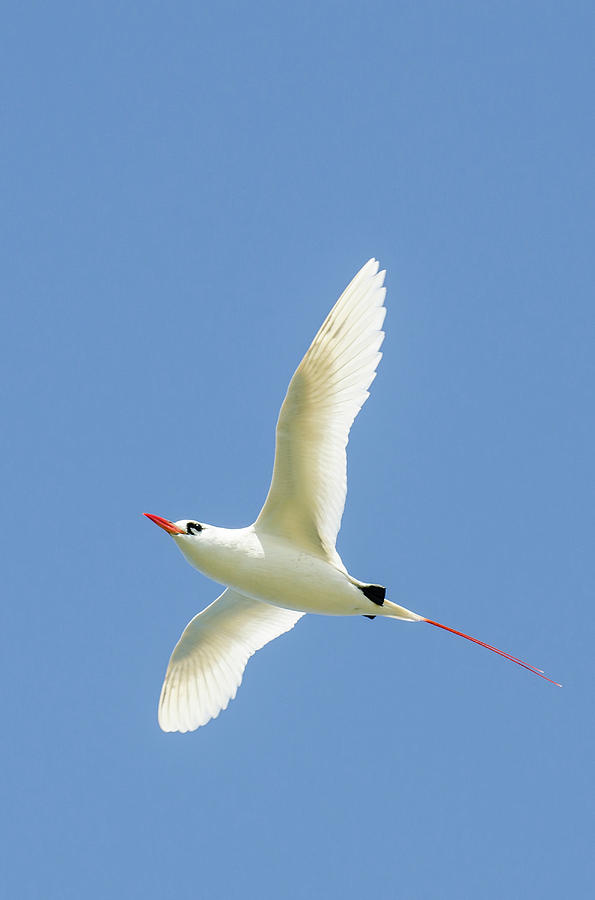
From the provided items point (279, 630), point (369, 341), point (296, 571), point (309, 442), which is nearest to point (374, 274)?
point (369, 341)

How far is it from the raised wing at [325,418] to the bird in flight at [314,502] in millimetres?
11

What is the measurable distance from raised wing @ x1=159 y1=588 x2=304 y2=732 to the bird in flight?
0.97m

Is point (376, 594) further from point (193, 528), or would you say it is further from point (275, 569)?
point (193, 528)

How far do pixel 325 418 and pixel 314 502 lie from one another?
3.34 feet

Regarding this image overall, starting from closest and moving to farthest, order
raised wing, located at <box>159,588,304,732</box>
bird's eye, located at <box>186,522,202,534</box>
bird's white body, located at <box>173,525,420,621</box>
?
1. bird's white body, located at <box>173,525,420,621</box>
2. bird's eye, located at <box>186,522,202,534</box>
3. raised wing, located at <box>159,588,304,732</box>

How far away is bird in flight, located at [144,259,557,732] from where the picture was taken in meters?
14.7

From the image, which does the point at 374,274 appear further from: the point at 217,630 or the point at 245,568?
the point at 217,630

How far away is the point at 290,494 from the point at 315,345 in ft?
5.72

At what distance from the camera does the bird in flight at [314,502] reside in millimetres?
14656

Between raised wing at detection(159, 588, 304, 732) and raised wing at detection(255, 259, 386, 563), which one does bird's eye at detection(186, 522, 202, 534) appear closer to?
raised wing at detection(255, 259, 386, 563)

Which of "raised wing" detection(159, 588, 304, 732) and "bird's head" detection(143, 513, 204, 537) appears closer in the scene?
"bird's head" detection(143, 513, 204, 537)

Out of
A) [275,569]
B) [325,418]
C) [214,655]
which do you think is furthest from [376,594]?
[214,655]

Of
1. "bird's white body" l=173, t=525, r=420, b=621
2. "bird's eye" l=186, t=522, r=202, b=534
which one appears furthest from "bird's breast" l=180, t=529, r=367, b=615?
"bird's eye" l=186, t=522, r=202, b=534

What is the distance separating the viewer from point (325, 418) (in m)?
14.9
